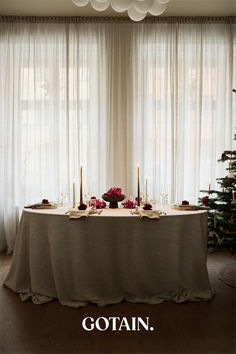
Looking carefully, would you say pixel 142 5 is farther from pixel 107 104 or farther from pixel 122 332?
pixel 122 332

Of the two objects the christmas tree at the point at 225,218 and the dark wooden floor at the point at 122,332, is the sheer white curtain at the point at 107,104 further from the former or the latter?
the dark wooden floor at the point at 122,332

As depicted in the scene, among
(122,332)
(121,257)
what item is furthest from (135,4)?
(122,332)

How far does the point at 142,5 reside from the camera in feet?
7.72

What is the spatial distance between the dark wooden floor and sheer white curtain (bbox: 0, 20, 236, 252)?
6.59 feet

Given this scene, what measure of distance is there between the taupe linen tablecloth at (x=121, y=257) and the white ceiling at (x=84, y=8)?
9.94 ft

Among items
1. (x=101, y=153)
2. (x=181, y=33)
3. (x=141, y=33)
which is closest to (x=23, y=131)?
(x=101, y=153)

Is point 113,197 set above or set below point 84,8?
below

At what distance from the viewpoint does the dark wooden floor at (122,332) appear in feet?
6.27

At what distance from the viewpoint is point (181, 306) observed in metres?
2.47

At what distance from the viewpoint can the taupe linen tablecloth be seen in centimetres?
254

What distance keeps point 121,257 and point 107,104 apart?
2.46 meters

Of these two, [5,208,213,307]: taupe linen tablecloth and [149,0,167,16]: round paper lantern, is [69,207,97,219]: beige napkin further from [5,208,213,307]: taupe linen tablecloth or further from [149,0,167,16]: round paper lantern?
[149,0,167,16]: round paper lantern

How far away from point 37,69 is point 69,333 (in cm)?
358

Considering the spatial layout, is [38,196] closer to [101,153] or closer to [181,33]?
[101,153]
